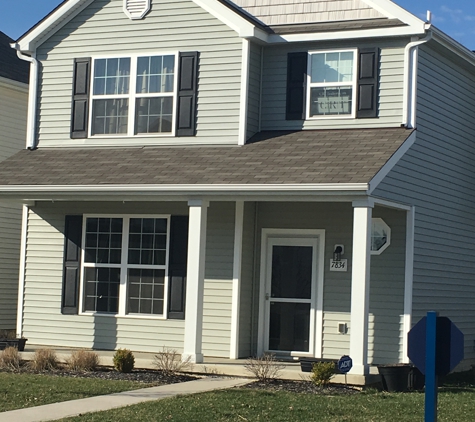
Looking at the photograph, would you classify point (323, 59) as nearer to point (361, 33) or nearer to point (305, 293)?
point (361, 33)

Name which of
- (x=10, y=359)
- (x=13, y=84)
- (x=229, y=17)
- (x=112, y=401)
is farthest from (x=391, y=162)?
(x=13, y=84)

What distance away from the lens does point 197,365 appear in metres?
14.0

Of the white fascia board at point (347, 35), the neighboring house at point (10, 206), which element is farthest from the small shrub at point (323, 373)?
the neighboring house at point (10, 206)

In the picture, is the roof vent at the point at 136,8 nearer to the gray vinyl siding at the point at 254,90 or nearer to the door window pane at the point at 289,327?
the gray vinyl siding at the point at 254,90

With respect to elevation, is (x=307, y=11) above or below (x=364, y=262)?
above

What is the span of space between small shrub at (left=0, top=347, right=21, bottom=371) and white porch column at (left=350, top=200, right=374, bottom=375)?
5.34 m

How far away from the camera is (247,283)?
15.8 m

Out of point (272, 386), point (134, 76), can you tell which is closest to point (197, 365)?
point (272, 386)

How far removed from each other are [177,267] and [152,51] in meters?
3.95

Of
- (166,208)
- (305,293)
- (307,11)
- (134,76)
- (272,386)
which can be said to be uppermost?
(307,11)

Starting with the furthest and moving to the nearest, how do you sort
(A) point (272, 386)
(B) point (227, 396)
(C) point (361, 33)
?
1. (C) point (361, 33)
2. (A) point (272, 386)
3. (B) point (227, 396)

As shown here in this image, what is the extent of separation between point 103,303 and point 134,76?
419cm

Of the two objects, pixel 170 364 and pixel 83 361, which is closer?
pixel 170 364

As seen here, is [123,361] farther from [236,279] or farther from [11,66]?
[11,66]
